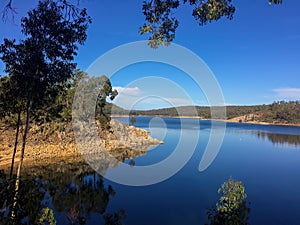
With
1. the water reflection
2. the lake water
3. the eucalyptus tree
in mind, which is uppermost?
the eucalyptus tree

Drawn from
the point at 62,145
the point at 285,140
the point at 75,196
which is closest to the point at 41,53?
the point at 75,196

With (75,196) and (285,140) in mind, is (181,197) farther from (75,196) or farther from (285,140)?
(285,140)

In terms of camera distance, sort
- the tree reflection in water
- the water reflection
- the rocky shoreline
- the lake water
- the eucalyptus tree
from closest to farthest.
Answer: the eucalyptus tree → the tree reflection in water → the lake water → the rocky shoreline → the water reflection

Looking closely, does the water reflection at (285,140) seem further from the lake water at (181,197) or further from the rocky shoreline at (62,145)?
the rocky shoreline at (62,145)

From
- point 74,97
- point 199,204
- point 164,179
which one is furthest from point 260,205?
point 74,97

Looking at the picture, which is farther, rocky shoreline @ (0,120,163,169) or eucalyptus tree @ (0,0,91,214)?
rocky shoreline @ (0,120,163,169)

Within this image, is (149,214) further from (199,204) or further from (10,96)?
(10,96)

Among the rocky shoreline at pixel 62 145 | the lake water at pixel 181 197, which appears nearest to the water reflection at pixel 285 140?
the lake water at pixel 181 197

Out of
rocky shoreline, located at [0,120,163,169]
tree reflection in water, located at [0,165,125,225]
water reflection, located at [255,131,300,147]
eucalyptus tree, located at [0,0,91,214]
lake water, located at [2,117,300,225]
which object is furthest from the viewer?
water reflection, located at [255,131,300,147]

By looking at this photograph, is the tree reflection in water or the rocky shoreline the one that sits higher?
the rocky shoreline

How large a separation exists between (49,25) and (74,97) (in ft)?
84.5

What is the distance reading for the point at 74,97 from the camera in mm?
34469

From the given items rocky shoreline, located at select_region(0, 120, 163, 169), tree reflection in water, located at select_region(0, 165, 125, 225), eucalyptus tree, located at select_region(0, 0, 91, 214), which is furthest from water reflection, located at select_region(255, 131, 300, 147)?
eucalyptus tree, located at select_region(0, 0, 91, 214)

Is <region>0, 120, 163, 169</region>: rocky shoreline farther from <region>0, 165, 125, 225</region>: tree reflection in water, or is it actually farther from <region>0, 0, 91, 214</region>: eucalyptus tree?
<region>0, 0, 91, 214</region>: eucalyptus tree
